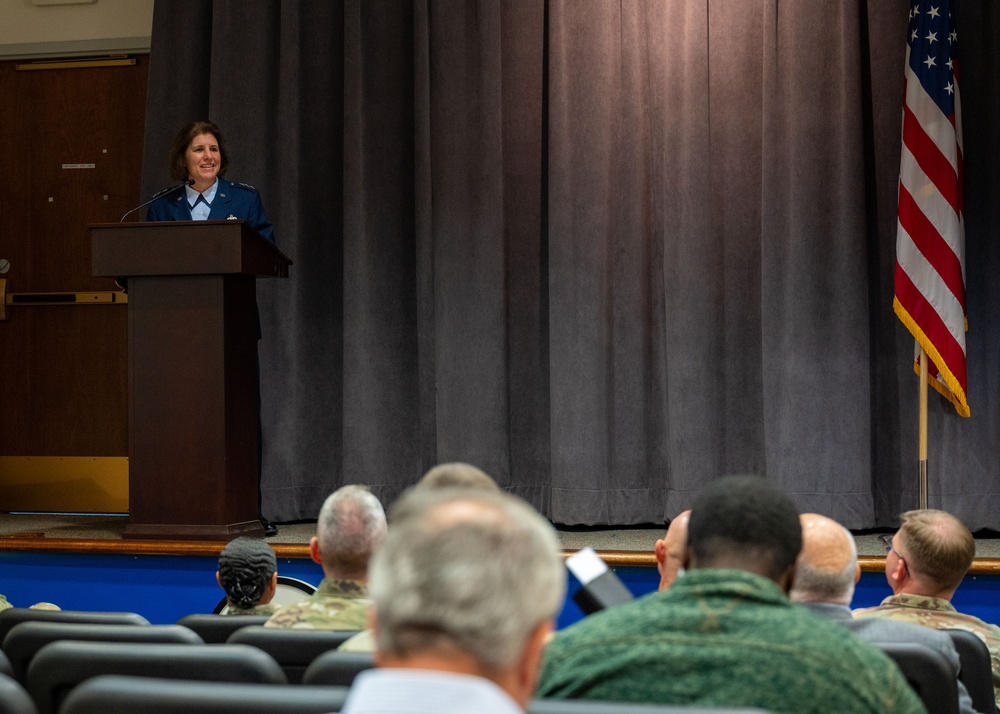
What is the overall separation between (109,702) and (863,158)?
4713mm

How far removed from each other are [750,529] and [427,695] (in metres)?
0.81

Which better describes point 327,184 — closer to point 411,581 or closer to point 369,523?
point 369,523

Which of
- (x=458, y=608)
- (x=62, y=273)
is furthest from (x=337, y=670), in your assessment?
(x=62, y=273)

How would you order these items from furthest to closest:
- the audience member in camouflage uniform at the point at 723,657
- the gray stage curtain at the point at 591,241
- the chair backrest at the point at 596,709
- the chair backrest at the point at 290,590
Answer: the gray stage curtain at the point at 591,241, the chair backrest at the point at 290,590, the audience member in camouflage uniform at the point at 723,657, the chair backrest at the point at 596,709

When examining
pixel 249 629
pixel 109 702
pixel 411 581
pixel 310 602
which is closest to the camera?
pixel 411 581

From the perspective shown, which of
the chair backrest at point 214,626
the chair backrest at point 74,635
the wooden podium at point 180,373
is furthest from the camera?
the wooden podium at point 180,373

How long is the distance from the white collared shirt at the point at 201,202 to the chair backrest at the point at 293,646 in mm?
2982

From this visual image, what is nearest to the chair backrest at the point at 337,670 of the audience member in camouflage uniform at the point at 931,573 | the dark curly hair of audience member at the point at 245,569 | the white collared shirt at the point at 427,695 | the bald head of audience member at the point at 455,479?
the bald head of audience member at the point at 455,479

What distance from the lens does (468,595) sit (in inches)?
39.4

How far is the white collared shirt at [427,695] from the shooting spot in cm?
94

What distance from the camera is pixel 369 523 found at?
2496mm

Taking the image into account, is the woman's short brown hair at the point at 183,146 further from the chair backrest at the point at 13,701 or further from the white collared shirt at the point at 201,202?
the chair backrest at the point at 13,701

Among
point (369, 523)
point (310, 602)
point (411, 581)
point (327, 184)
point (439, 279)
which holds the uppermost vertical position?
point (327, 184)

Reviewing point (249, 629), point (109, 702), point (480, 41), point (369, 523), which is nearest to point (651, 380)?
point (480, 41)
